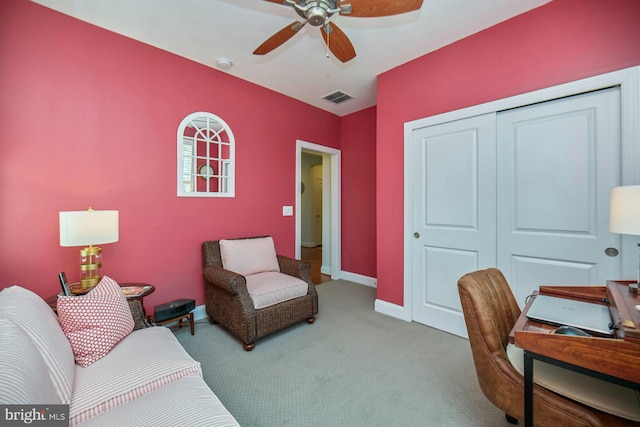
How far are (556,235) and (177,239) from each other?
3.35 metres

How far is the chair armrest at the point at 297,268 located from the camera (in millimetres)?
2682

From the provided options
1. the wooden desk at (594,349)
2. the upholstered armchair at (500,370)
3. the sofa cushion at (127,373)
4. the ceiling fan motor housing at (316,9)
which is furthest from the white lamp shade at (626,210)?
the sofa cushion at (127,373)

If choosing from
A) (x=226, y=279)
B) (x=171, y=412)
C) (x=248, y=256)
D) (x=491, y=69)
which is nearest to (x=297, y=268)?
(x=248, y=256)

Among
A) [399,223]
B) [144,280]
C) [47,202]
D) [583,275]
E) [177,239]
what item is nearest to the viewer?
[583,275]

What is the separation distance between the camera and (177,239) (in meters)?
2.60

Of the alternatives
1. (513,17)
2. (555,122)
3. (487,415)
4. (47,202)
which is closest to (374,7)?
(513,17)

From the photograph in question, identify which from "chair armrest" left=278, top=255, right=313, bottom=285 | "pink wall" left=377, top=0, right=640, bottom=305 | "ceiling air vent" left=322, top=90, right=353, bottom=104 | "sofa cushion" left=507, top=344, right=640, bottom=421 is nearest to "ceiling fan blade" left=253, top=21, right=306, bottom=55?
"pink wall" left=377, top=0, right=640, bottom=305

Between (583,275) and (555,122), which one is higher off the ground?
(555,122)

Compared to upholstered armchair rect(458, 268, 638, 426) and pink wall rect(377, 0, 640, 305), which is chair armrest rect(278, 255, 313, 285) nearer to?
pink wall rect(377, 0, 640, 305)

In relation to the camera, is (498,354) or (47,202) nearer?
(498,354)

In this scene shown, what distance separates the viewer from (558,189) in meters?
1.92

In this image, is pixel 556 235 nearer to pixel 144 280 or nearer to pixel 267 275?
pixel 267 275

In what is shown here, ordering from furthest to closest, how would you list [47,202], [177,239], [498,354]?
[177,239] < [47,202] < [498,354]

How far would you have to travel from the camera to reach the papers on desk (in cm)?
102
